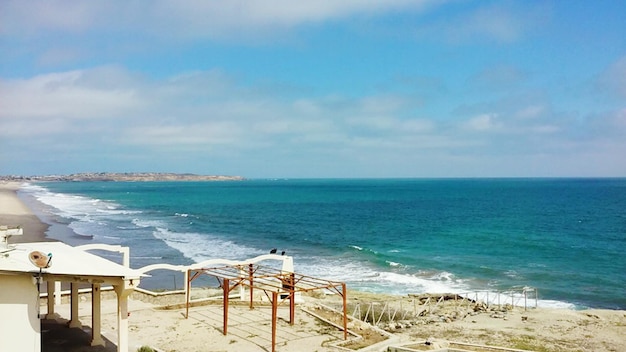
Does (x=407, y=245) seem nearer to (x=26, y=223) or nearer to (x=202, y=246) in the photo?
(x=202, y=246)

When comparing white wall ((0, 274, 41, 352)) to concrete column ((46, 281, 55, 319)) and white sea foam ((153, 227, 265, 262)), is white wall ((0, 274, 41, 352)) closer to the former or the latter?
concrete column ((46, 281, 55, 319))

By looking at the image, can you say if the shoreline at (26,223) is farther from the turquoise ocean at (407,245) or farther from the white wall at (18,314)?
the white wall at (18,314)

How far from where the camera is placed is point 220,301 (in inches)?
970

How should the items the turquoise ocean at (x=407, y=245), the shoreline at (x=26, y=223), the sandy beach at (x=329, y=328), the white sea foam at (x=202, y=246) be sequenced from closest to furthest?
the sandy beach at (x=329, y=328), the turquoise ocean at (x=407, y=245), the white sea foam at (x=202, y=246), the shoreline at (x=26, y=223)

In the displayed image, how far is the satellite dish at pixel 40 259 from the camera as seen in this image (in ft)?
42.1

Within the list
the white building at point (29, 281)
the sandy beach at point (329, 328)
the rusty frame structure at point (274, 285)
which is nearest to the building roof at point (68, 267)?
the white building at point (29, 281)

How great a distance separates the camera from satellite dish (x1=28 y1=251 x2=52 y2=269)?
12844 millimetres

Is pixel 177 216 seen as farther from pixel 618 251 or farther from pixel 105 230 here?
pixel 618 251

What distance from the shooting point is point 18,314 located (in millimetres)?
12984

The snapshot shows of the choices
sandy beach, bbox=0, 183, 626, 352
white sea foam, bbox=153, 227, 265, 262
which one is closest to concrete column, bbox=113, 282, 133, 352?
sandy beach, bbox=0, 183, 626, 352

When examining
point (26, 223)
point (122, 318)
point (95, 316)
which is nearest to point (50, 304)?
point (95, 316)

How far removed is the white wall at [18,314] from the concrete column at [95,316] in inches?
121

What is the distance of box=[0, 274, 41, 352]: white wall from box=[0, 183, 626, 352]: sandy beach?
3688 millimetres

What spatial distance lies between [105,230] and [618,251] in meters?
55.1
